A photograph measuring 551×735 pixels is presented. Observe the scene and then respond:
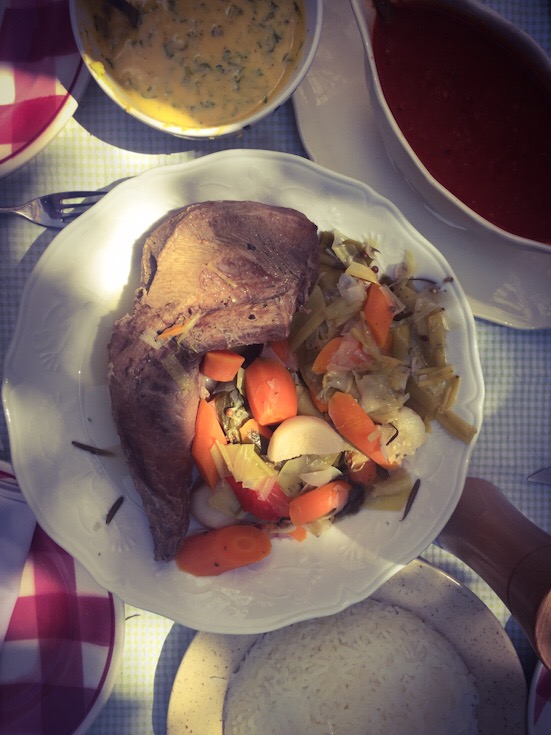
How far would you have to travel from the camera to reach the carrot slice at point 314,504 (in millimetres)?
1589

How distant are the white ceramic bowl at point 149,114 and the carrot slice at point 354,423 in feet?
2.36

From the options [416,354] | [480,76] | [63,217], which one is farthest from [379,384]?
[63,217]

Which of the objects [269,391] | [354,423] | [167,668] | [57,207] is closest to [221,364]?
[269,391]

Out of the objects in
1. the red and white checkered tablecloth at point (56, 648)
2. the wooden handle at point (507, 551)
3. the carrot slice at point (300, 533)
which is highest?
the carrot slice at point (300, 533)

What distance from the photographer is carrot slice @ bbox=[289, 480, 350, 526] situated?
5.21ft

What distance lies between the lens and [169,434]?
151 cm

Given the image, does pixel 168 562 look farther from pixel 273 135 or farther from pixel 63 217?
pixel 273 135

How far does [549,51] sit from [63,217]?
1.42 meters

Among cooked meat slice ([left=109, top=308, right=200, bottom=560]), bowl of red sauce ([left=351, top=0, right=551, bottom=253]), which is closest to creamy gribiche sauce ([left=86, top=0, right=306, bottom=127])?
bowl of red sauce ([left=351, top=0, right=551, bottom=253])

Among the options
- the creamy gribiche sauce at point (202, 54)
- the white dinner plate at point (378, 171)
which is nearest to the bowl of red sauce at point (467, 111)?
the white dinner plate at point (378, 171)

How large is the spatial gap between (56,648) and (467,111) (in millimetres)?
1840

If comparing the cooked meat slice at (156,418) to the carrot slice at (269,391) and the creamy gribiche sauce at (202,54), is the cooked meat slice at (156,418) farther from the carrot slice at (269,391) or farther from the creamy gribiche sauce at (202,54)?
the creamy gribiche sauce at (202,54)

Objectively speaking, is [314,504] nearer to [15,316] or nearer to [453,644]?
[453,644]

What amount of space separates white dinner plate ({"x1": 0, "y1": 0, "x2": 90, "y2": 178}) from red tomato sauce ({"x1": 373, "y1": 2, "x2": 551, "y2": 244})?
31.2 inches
